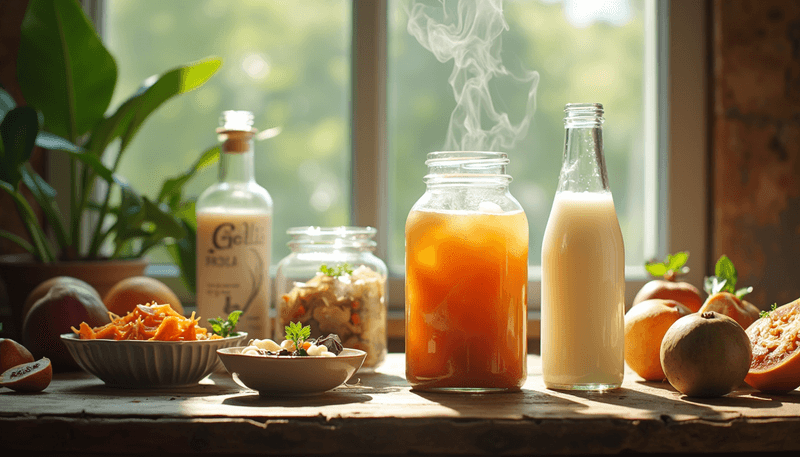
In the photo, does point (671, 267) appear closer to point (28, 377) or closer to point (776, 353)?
point (776, 353)

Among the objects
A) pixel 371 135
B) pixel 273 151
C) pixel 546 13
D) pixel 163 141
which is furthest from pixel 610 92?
pixel 163 141

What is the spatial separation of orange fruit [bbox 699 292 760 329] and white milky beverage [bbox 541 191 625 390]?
22 centimetres

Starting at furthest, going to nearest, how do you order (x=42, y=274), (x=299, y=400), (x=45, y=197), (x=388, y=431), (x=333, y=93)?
(x=333, y=93) < (x=45, y=197) < (x=42, y=274) < (x=299, y=400) < (x=388, y=431)

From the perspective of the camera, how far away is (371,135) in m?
1.56

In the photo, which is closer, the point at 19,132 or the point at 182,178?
the point at 19,132

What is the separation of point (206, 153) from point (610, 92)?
96cm

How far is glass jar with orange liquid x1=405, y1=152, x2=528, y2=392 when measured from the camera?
0.85 m

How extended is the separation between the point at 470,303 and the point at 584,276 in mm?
157

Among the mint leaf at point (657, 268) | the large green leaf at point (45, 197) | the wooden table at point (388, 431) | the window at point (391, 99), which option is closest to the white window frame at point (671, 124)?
the window at point (391, 99)

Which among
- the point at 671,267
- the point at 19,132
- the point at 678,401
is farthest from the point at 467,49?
the point at 19,132

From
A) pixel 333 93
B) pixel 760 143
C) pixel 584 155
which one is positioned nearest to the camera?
pixel 584 155

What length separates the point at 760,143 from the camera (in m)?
1.51

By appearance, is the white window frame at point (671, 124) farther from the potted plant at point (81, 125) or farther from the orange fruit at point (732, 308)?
the orange fruit at point (732, 308)

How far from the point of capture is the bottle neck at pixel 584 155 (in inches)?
35.6
